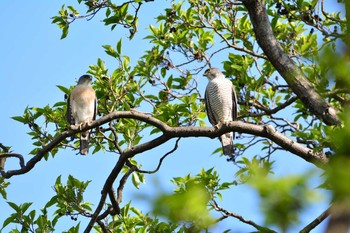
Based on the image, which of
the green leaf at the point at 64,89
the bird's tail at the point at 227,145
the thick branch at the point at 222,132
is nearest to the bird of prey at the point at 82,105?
the green leaf at the point at 64,89

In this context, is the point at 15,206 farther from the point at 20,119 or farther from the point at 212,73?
the point at 212,73

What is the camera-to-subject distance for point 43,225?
6293 mm

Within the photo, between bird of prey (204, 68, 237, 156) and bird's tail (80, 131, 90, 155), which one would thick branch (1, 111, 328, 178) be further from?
bird of prey (204, 68, 237, 156)

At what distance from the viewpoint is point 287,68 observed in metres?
5.28

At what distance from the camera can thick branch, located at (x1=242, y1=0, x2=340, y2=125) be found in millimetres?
4930

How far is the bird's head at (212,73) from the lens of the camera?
8.63 metres

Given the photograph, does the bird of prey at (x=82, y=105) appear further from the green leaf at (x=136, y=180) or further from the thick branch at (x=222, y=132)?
the thick branch at (x=222, y=132)

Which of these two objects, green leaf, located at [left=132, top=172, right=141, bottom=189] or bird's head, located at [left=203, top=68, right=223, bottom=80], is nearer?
green leaf, located at [left=132, top=172, right=141, bottom=189]

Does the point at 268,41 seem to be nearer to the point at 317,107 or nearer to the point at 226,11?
the point at 317,107

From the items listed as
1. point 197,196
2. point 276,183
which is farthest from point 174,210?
point 276,183

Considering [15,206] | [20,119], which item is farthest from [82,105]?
[15,206]

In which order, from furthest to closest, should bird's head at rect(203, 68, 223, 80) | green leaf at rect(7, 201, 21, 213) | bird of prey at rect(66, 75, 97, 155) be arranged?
bird of prey at rect(66, 75, 97, 155) → bird's head at rect(203, 68, 223, 80) → green leaf at rect(7, 201, 21, 213)

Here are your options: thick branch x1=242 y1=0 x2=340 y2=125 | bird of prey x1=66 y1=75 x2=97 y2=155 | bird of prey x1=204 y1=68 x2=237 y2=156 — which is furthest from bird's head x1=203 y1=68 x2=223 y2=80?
thick branch x1=242 y1=0 x2=340 y2=125

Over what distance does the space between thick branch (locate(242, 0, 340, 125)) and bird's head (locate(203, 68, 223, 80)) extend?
3.12 m
